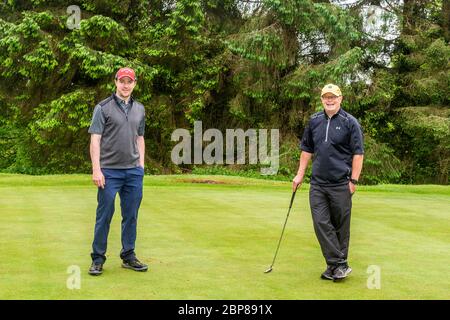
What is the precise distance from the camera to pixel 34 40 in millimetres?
27172

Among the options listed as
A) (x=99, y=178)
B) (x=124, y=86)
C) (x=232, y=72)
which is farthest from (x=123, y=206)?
(x=232, y=72)

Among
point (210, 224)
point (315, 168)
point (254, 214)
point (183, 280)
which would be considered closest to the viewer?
point (183, 280)

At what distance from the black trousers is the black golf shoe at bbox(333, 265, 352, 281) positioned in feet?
0.42

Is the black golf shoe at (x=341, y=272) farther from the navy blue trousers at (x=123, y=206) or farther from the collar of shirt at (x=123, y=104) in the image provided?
the collar of shirt at (x=123, y=104)

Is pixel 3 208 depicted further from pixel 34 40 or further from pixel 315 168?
pixel 34 40

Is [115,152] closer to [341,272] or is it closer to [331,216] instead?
[331,216]

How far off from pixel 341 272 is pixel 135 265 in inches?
72.5

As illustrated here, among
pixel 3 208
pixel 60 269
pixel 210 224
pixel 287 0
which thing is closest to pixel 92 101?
pixel 287 0

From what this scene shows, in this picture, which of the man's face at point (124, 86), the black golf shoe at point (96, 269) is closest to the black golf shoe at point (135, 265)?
the black golf shoe at point (96, 269)

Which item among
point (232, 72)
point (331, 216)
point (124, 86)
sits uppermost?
point (232, 72)

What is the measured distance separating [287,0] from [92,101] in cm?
908

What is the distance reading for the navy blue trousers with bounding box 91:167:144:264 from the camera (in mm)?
6070

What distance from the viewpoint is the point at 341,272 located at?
5.79m

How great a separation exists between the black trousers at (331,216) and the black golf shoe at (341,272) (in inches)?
5.0
